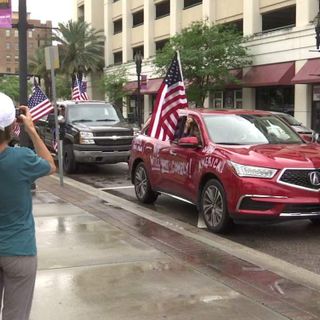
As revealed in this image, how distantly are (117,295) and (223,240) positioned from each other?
2.80 m

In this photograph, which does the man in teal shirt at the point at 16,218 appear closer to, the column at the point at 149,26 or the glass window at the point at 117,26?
the column at the point at 149,26

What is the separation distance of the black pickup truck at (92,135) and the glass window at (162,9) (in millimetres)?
30903

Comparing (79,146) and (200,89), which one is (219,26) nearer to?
(200,89)

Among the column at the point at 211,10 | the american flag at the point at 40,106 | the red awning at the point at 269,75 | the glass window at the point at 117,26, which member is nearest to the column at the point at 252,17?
the red awning at the point at 269,75

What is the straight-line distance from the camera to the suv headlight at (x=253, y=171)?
7.36 meters

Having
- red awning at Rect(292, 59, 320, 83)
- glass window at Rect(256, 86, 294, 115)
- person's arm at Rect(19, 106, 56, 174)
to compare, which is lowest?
person's arm at Rect(19, 106, 56, 174)

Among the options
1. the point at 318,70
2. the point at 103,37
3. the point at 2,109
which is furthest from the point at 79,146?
the point at 103,37

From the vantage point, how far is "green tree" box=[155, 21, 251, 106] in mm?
31469

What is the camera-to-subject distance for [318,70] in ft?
89.4

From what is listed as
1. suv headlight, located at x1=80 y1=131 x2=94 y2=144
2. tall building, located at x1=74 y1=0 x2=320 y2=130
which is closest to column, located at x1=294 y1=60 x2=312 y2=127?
tall building, located at x1=74 y1=0 x2=320 y2=130

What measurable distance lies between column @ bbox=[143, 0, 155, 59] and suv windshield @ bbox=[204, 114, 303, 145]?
38.7 meters

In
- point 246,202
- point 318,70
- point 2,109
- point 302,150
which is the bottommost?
point 246,202

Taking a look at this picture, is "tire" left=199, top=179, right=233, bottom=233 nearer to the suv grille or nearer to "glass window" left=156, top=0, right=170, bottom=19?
the suv grille

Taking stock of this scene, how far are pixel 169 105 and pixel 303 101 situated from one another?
68.4ft
